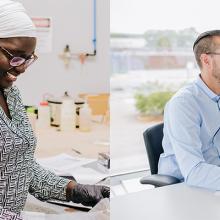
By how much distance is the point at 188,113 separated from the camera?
174 cm

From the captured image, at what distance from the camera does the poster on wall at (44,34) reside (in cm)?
103

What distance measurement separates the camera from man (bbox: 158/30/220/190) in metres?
1.64

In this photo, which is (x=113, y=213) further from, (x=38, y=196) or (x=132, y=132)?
(x=132, y=132)

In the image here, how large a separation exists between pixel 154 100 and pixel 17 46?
2059 mm

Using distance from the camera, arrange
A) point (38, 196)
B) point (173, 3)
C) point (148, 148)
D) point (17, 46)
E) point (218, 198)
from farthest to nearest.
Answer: point (173, 3)
point (148, 148)
point (218, 198)
point (38, 196)
point (17, 46)

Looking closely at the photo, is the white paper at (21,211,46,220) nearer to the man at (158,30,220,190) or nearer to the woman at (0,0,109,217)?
the woman at (0,0,109,217)

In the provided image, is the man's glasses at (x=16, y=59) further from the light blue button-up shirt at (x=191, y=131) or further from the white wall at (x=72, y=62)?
the light blue button-up shirt at (x=191, y=131)

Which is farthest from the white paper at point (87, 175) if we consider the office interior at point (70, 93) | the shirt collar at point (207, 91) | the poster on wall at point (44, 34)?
the shirt collar at point (207, 91)

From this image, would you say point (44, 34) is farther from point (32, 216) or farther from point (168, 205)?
point (168, 205)

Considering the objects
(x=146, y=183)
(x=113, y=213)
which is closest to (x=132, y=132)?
(x=146, y=183)

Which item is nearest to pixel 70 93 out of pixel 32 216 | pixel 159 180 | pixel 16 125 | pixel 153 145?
pixel 16 125

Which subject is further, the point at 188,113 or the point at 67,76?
the point at 188,113

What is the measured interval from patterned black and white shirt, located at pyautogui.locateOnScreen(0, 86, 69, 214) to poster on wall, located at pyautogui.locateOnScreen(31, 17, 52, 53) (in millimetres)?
179

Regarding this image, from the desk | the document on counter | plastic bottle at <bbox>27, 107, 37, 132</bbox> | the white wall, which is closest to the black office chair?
the desk
